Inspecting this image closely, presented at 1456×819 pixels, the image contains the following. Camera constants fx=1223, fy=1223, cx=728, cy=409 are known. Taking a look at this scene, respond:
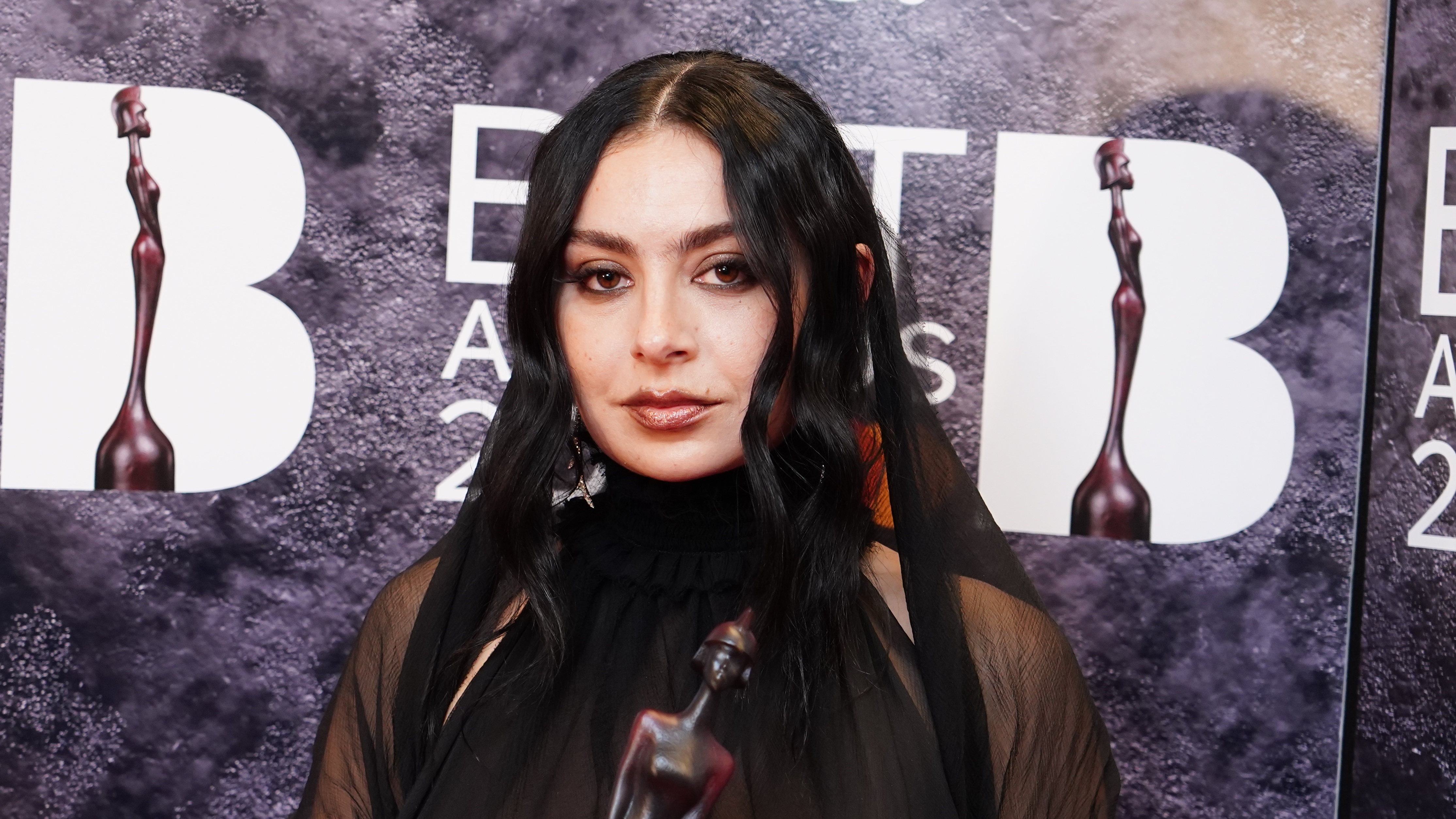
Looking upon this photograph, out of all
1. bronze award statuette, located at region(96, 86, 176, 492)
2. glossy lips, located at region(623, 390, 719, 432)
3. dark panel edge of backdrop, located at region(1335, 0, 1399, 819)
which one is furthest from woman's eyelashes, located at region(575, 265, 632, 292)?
dark panel edge of backdrop, located at region(1335, 0, 1399, 819)

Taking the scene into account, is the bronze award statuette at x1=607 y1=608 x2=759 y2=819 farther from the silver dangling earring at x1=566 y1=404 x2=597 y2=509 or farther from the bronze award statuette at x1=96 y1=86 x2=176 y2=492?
the bronze award statuette at x1=96 y1=86 x2=176 y2=492

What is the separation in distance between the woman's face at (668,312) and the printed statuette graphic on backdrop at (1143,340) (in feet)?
1.99

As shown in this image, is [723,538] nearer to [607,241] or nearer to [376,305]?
[607,241]

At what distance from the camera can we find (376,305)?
156cm

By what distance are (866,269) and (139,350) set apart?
0.96 metres

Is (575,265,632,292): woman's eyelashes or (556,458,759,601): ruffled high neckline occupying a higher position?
(575,265,632,292): woman's eyelashes

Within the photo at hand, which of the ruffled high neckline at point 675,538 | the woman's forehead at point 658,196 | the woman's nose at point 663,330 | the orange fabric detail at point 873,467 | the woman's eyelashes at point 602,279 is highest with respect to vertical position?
the woman's forehead at point 658,196

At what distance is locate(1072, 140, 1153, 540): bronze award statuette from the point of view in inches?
62.2

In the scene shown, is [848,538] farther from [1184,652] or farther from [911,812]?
[1184,652]

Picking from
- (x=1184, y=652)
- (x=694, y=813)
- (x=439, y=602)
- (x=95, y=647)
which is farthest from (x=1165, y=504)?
(x=95, y=647)

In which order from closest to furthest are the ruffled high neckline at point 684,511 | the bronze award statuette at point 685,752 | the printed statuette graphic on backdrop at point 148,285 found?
the bronze award statuette at point 685,752, the ruffled high neckline at point 684,511, the printed statuette graphic on backdrop at point 148,285

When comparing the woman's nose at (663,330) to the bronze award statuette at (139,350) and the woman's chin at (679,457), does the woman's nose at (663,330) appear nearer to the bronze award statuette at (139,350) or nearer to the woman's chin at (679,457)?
the woman's chin at (679,457)

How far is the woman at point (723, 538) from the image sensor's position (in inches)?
41.5

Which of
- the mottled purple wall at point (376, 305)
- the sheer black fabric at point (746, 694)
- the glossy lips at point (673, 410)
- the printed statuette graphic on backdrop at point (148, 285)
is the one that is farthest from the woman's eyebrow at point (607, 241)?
the printed statuette graphic on backdrop at point (148, 285)
